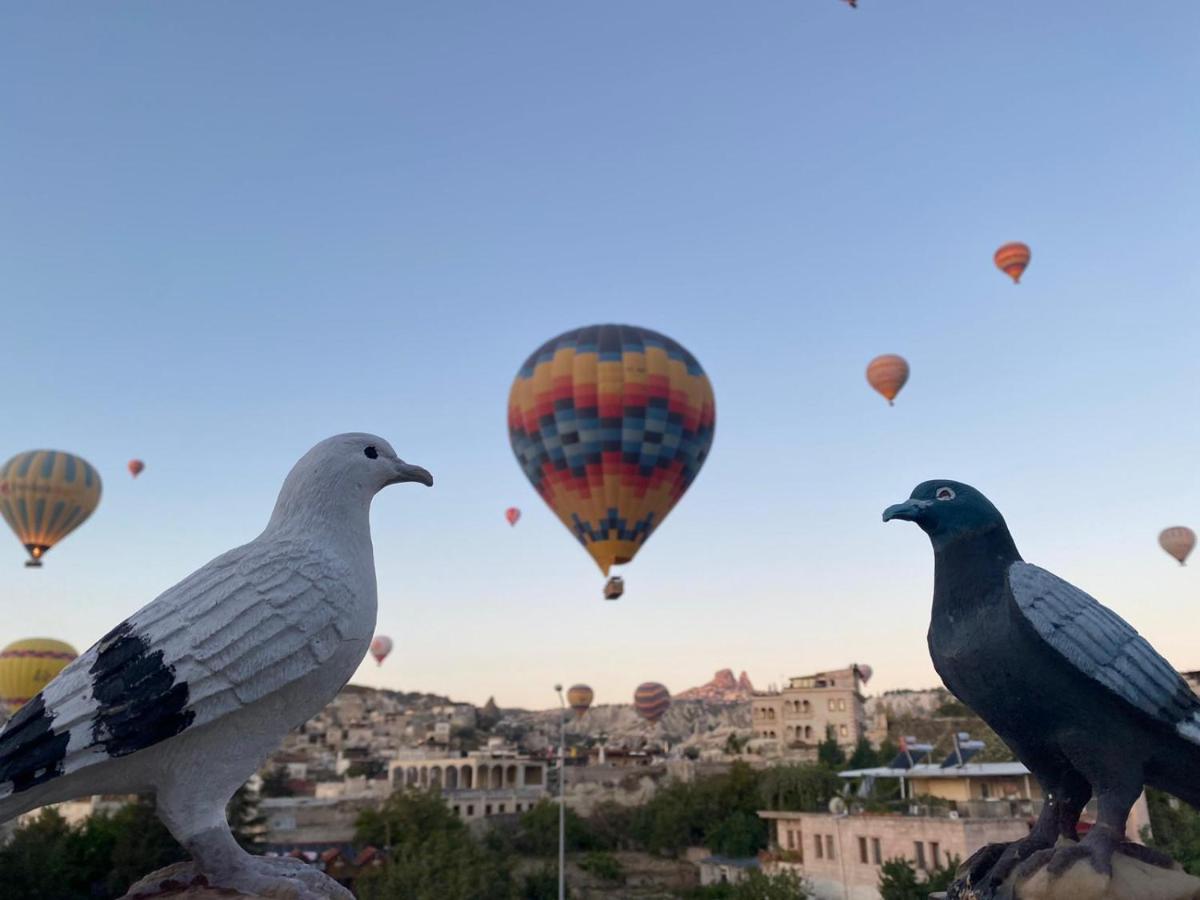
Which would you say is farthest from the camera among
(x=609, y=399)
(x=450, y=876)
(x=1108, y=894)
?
(x=450, y=876)

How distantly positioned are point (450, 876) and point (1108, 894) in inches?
1236

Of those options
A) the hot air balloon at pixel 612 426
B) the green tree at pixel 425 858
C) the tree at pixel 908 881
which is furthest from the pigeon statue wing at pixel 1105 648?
the green tree at pixel 425 858

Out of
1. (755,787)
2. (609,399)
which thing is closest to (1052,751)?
(609,399)

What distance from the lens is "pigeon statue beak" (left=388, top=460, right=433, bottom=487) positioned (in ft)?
17.5

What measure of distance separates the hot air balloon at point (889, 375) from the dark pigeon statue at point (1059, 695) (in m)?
35.6

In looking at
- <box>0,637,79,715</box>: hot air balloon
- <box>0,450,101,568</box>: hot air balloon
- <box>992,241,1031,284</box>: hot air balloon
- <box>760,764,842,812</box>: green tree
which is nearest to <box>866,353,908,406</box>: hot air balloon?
<box>992,241,1031,284</box>: hot air balloon

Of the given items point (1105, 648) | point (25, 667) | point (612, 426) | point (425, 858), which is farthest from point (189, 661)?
point (25, 667)

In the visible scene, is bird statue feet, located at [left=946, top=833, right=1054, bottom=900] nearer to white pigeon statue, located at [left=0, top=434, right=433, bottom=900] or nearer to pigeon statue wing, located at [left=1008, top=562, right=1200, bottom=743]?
pigeon statue wing, located at [left=1008, top=562, right=1200, bottom=743]

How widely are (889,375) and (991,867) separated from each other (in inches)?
1427

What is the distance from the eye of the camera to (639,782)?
65062 millimetres

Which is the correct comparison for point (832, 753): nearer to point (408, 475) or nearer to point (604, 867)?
point (604, 867)

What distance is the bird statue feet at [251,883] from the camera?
4.08 meters

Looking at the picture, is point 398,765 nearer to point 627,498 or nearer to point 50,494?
point 50,494

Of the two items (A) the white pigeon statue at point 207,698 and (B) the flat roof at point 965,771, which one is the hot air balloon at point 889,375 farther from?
(A) the white pigeon statue at point 207,698
